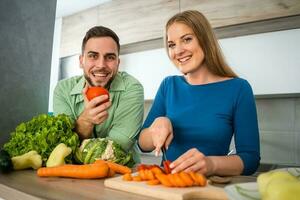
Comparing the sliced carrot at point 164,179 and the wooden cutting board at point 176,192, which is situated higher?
the sliced carrot at point 164,179

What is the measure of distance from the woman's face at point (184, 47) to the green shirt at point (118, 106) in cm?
28

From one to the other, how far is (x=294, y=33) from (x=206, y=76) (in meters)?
0.98

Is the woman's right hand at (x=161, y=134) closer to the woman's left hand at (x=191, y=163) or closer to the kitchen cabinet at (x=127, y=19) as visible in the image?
the woman's left hand at (x=191, y=163)

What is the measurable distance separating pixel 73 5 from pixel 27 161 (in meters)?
2.52

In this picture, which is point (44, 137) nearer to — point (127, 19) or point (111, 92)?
point (111, 92)

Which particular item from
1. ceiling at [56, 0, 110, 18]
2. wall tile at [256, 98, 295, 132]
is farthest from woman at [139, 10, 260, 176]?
ceiling at [56, 0, 110, 18]

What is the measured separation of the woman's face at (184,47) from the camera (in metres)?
1.21

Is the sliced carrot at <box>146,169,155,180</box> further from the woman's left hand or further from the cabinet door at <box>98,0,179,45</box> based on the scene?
the cabinet door at <box>98,0,179,45</box>

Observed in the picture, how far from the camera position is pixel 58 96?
1453 millimetres

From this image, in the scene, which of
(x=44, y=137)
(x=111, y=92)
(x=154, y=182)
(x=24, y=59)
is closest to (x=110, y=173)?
(x=154, y=182)

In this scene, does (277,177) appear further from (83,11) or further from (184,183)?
(83,11)

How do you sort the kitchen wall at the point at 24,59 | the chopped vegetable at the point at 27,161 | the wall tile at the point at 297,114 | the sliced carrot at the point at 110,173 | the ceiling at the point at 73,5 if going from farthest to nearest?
the ceiling at the point at 73,5 → the wall tile at the point at 297,114 → the kitchen wall at the point at 24,59 → the chopped vegetable at the point at 27,161 → the sliced carrot at the point at 110,173

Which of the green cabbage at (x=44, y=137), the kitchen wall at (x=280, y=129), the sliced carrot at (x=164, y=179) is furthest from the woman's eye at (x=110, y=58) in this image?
the kitchen wall at (x=280, y=129)

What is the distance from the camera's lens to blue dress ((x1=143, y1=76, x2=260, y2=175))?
114 centimetres
